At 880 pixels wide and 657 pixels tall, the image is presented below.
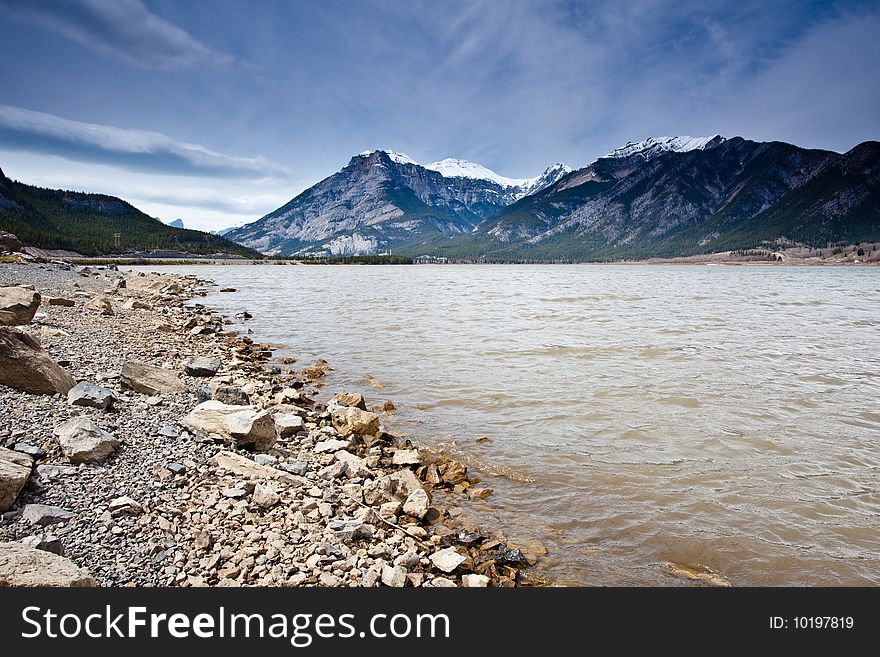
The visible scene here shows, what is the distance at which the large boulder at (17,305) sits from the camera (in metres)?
14.0

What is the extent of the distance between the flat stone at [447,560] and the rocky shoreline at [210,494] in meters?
0.02

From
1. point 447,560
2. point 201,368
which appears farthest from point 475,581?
point 201,368

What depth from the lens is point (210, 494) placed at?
6.24 metres

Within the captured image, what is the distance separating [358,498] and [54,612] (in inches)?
147

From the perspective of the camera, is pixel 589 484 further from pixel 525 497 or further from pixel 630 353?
pixel 630 353

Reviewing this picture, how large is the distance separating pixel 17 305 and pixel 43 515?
13.3m

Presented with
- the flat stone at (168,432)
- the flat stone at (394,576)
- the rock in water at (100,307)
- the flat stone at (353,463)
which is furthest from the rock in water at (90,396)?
the rock in water at (100,307)

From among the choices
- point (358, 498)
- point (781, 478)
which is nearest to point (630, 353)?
point (781, 478)

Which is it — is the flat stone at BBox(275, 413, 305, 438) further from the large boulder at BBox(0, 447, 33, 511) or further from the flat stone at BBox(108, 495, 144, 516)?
the large boulder at BBox(0, 447, 33, 511)

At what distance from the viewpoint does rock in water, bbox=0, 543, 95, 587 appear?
397 centimetres

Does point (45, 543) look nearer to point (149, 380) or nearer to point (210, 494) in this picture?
point (210, 494)

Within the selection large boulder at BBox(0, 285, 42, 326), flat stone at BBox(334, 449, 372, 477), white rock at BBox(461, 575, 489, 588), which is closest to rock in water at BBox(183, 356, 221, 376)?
large boulder at BBox(0, 285, 42, 326)

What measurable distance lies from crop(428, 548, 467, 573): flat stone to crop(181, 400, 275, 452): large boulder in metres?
3.97

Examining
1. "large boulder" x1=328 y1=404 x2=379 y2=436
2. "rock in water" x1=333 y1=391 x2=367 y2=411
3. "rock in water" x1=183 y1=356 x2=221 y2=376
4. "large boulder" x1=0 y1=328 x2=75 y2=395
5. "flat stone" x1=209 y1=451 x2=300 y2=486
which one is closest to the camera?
"flat stone" x1=209 y1=451 x2=300 y2=486
